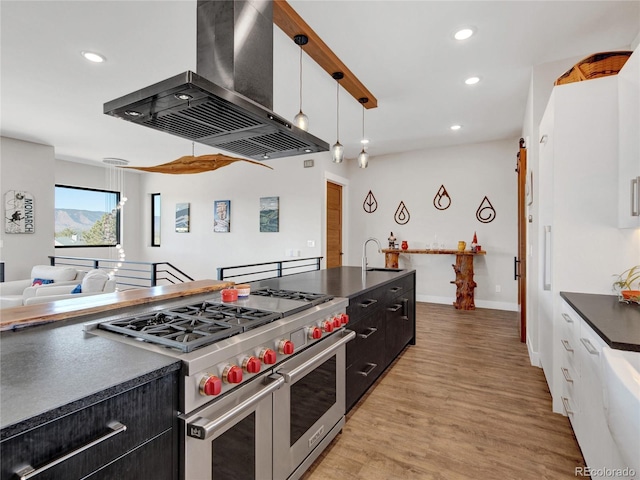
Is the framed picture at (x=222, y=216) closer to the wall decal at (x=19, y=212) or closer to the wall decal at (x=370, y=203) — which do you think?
the wall decal at (x=370, y=203)

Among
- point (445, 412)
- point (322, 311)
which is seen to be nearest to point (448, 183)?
point (445, 412)

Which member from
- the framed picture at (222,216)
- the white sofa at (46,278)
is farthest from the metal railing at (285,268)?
the white sofa at (46,278)

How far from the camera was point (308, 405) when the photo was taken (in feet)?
5.38

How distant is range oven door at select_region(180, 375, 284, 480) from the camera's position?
1026 mm

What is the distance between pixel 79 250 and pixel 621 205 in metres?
8.20

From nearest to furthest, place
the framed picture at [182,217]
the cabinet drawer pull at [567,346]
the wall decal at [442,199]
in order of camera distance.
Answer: the cabinet drawer pull at [567,346], the wall decal at [442,199], the framed picture at [182,217]

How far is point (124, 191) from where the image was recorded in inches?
300

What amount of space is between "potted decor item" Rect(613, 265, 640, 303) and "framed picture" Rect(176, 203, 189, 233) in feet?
23.1

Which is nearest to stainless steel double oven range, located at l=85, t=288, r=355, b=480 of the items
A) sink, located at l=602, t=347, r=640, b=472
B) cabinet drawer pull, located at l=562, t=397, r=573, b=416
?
sink, located at l=602, t=347, r=640, b=472

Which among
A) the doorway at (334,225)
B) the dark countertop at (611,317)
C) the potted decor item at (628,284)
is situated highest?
the doorway at (334,225)

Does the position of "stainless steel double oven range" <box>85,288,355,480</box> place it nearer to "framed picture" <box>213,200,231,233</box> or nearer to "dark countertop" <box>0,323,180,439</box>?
"dark countertop" <box>0,323,180,439</box>

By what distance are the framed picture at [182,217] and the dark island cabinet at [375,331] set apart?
541 centimetres

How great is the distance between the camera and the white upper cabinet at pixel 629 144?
1690 millimetres
